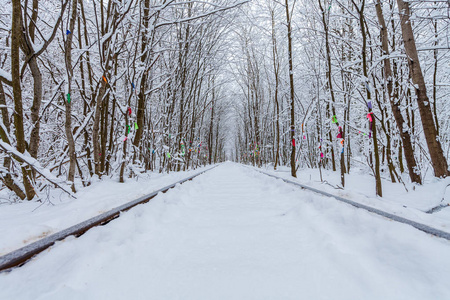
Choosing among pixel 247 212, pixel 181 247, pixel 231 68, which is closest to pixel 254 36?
pixel 231 68

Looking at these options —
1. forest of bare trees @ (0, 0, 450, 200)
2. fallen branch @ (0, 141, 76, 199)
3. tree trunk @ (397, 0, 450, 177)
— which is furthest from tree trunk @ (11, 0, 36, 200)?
tree trunk @ (397, 0, 450, 177)

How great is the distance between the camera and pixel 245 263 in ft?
3.57

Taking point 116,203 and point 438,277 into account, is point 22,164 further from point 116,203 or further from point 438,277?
point 438,277

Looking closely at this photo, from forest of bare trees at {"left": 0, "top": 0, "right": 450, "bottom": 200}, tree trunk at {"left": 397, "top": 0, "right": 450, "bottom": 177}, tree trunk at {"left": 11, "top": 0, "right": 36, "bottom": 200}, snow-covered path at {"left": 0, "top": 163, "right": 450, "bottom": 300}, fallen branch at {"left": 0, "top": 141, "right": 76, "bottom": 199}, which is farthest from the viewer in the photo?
tree trunk at {"left": 397, "top": 0, "right": 450, "bottom": 177}

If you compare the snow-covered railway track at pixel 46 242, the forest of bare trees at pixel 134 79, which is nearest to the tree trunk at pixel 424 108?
the forest of bare trees at pixel 134 79

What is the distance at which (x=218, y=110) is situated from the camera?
2217 centimetres

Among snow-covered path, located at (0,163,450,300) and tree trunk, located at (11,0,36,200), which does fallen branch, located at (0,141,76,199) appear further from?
snow-covered path, located at (0,163,450,300)

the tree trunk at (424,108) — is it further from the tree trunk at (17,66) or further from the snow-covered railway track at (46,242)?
the tree trunk at (17,66)

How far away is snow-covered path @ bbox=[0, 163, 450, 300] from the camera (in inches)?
32.6

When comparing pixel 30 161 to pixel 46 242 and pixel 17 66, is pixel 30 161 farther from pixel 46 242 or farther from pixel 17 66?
pixel 46 242

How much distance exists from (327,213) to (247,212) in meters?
0.71

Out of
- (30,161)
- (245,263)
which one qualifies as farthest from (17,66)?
(245,263)

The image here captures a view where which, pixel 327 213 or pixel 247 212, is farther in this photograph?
pixel 247 212

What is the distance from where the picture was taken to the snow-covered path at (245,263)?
2.72 ft
